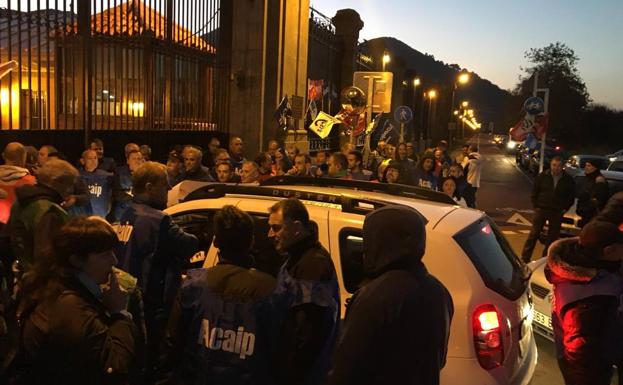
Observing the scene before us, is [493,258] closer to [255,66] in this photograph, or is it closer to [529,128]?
[255,66]

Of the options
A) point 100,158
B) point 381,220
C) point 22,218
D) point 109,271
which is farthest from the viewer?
point 100,158

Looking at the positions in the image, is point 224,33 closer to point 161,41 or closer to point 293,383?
point 161,41

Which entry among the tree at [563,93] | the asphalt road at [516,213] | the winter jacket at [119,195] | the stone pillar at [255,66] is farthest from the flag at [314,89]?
the tree at [563,93]

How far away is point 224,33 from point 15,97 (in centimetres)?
483

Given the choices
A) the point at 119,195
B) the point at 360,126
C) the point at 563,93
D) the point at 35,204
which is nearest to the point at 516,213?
the point at 360,126

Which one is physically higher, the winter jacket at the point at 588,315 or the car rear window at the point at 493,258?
the car rear window at the point at 493,258

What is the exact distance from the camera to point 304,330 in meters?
2.72

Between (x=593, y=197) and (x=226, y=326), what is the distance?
9742 mm

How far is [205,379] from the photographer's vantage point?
2703 mm

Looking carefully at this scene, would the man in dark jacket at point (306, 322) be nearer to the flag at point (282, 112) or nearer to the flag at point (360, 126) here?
the flag at point (282, 112)

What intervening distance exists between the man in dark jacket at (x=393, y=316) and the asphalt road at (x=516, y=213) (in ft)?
11.7

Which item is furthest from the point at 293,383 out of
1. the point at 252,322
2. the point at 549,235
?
the point at 549,235

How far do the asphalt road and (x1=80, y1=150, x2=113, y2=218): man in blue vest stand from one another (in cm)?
515

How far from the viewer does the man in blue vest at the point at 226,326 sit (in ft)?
8.68
